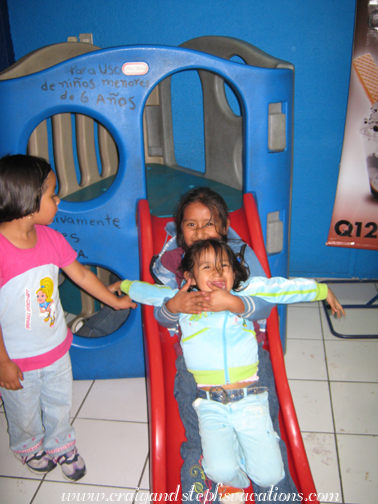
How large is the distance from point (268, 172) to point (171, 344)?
81 centimetres

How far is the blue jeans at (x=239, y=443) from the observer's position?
47.0 inches

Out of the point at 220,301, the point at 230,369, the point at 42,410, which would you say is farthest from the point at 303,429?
the point at 42,410

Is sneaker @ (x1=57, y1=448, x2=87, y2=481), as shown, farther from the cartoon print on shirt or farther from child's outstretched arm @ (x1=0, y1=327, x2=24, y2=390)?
the cartoon print on shirt

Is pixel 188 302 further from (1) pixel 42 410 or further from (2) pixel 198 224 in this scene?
(1) pixel 42 410

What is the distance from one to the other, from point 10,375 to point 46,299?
25cm

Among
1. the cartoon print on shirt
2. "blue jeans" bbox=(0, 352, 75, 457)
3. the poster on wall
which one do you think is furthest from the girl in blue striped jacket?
the poster on wall

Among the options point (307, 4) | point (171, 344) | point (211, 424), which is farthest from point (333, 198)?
point (211, 424)

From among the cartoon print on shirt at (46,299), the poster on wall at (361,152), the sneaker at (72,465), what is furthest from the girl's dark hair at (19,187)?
the poster on wall at (361,152)

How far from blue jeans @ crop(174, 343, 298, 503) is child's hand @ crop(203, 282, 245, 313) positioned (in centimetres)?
29

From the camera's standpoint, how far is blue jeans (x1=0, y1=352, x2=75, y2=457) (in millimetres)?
1410

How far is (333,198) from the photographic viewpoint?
8.89ft

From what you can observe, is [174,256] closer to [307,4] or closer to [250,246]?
[250,246]

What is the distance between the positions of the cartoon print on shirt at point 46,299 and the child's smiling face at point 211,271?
48 centimetres

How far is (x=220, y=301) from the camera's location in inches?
49.3
